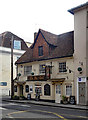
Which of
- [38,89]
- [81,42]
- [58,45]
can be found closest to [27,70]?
[38,89]

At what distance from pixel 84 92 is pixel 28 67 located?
10.6 metres

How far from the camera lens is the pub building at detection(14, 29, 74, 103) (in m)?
24.2

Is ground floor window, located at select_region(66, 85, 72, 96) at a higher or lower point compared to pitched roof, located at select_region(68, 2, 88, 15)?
lower

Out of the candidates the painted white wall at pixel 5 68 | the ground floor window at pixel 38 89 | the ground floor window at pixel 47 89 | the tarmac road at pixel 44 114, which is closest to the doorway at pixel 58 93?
the ground floor window at pixel 47 89

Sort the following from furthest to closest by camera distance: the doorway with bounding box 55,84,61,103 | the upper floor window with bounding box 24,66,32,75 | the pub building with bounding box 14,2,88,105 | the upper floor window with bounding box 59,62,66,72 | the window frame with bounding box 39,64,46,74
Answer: the upper floor window with bounding box 24,66,32,75, the window frame with bounding box 39,64,46,74, the upper floor window with bounding box 59,62,66,72, the doorway with bounding box 55,84,61,103, the pub building with bounding box 14,2,88,105

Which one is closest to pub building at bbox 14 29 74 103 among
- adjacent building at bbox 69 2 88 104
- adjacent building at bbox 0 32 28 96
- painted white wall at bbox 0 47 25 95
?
adjacent building at bbox 69 2 88 104

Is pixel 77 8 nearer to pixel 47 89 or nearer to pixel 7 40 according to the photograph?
pixel 47 89

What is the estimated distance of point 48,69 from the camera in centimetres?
2567

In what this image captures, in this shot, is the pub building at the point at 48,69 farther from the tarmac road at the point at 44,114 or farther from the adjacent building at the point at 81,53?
the tarmac road at the point at 44,114

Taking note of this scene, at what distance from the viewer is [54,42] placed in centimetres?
2806

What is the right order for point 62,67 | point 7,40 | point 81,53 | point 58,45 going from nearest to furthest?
point 81,53 < point 62,67 < point 58,45 < point 7,40

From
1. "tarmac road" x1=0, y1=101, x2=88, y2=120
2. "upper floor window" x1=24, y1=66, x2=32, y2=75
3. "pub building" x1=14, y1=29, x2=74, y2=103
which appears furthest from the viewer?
"upper floor window" x1=24, y1=66, x2=32, y2=75

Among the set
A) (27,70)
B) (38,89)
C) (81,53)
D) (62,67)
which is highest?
(81,53)

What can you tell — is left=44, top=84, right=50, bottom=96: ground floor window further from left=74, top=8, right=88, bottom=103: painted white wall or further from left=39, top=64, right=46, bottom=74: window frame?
left=74, top=8, right=88, bottom=103: painted white wall
